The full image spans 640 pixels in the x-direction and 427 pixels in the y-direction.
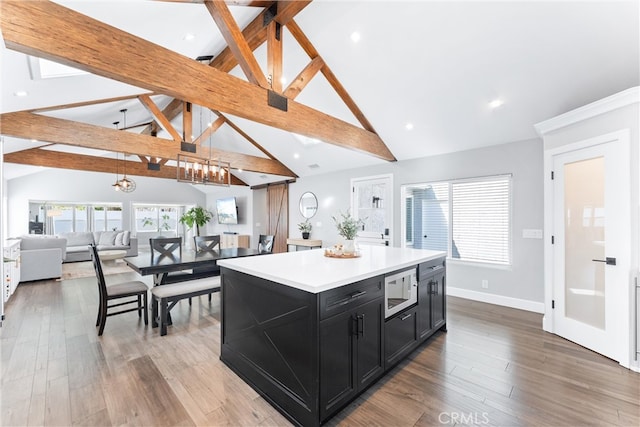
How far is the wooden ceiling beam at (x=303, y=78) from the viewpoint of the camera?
139 inches

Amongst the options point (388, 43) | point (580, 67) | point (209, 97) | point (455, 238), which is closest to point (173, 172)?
point (209, 97)

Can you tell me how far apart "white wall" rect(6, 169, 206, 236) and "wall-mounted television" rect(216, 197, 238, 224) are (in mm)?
1459

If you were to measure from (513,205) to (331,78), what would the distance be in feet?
11.1

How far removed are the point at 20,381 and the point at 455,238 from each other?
541 cm

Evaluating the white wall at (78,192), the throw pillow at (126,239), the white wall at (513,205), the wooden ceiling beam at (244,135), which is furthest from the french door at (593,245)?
the white wall at (78,192)

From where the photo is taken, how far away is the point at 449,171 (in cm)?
469

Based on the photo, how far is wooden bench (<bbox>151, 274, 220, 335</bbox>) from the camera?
305 centimetres

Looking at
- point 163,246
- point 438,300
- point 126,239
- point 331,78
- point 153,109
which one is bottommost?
point 438,300

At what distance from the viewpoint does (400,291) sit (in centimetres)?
244

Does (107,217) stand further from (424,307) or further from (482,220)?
(482,220)

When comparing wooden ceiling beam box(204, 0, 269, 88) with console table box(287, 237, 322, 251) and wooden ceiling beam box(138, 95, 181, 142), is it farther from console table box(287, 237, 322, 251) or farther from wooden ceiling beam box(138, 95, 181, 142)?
console table box(287, 237, 322, 251)

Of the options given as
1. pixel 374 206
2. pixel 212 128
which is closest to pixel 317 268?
pixel 374 206

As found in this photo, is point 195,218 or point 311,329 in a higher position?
point 195,218

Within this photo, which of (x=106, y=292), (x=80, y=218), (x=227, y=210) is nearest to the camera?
(x=106, y=292)
